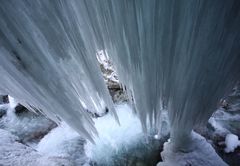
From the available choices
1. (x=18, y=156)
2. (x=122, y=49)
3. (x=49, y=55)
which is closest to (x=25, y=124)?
(x=18, y=156)

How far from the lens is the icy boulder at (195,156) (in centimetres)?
340

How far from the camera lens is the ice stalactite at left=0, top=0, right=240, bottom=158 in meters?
1.59

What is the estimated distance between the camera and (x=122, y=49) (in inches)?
80.4

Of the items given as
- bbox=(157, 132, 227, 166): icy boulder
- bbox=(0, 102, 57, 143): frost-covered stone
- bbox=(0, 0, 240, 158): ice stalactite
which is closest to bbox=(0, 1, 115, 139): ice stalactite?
bbox=(0, 0, 240, 158): ice stalactite

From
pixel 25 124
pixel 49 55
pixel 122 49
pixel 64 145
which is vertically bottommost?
pixel 64 145

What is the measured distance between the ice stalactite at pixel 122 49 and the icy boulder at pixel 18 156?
1.05m

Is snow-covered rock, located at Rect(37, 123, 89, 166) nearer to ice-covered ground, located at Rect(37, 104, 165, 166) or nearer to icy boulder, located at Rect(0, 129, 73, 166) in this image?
ice-covered ground, located at Rect(37, 104, 165, 166)

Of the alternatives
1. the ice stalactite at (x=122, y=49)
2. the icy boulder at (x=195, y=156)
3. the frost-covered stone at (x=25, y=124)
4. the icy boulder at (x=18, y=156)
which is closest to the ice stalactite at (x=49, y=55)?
the ice stalactite at (x=122, y=49)

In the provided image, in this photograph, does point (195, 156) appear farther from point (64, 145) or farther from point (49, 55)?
point (49, 55)

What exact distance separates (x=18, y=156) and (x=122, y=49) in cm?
232

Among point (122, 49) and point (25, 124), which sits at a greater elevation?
point (25, 124)

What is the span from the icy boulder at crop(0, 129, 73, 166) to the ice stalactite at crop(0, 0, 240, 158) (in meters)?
1.05

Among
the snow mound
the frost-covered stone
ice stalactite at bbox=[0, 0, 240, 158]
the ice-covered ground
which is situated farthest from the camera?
the frost-covered stone

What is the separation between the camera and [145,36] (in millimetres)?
1844
